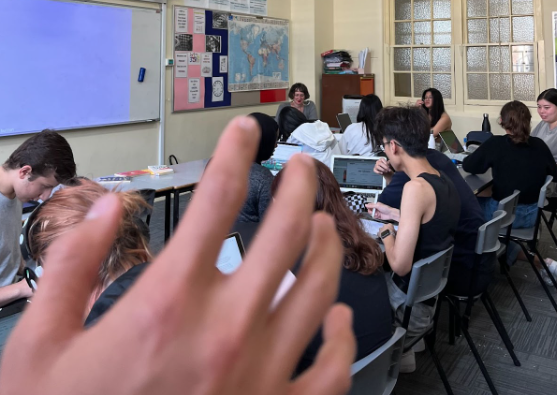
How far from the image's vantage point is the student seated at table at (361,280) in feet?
5.24

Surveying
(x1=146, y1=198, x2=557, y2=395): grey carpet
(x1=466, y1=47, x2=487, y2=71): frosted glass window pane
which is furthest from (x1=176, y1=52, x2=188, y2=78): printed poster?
(x1=466, y1=47, x2=487, y2=71): frosted glass window pane

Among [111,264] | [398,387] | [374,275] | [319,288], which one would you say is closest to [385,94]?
[398,387]

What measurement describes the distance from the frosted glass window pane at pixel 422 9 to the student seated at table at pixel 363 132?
151 inches

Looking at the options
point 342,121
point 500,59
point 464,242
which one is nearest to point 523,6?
point 500,59

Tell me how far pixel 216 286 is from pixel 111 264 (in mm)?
867

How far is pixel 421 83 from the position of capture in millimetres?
7363

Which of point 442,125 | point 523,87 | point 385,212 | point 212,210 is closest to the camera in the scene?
point 212,210

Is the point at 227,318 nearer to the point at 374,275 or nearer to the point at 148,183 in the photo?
the point at 374,275

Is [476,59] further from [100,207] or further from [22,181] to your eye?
[100,207]

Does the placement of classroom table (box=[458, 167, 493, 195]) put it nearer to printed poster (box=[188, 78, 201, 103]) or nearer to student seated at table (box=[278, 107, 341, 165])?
student seated at table (box=[278, 107, 341, 165])

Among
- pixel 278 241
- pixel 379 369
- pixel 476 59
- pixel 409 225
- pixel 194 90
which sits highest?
pixel 476 59

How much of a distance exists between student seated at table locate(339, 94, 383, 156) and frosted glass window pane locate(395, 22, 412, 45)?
378cm

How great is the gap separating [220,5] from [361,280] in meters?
5.24

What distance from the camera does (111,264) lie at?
1021 millimetres
